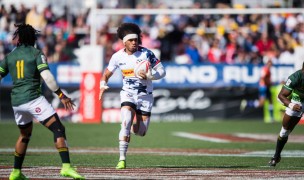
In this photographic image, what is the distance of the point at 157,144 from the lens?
20.7 m

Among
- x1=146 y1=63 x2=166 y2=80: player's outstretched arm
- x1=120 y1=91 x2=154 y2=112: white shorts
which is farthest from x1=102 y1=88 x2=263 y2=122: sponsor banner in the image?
x1=146 y1=63 x2=166 y2=80: player's outstretched arm

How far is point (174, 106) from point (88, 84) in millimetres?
3286

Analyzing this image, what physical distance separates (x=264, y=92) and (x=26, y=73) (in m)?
18.9

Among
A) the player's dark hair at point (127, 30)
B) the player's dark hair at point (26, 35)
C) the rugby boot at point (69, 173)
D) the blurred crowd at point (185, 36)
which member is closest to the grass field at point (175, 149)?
the rugby boot at point (69, 173)

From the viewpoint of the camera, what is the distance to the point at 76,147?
1959 centimetres

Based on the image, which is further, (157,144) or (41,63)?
(157,144)

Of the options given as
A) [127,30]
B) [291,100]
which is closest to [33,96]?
[127,30]

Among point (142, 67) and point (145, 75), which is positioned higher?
point (142, 67)

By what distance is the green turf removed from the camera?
14742 mm

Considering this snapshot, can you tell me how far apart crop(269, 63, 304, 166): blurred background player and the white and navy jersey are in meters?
2.35

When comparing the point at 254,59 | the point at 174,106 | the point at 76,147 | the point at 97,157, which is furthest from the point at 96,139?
the point at 254,59

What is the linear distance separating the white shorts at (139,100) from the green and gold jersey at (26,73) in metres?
2.79

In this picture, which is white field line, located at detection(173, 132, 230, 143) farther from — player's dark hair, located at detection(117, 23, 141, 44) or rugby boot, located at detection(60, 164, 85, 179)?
rugby boot, located at detection(60, 164, 85, 179)

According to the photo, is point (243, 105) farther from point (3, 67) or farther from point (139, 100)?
point (3, 67)
